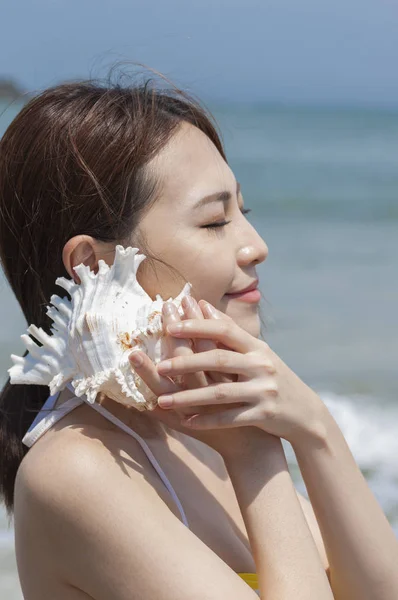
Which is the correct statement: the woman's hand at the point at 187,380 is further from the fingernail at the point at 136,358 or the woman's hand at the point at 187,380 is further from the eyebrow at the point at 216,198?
the eyebrow at the point at 216,198

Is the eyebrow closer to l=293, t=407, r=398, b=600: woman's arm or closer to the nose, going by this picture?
the nose

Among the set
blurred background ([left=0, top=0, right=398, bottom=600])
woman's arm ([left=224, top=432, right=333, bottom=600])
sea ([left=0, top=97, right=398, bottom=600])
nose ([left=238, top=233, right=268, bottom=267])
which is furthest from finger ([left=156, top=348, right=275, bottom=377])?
sea ([left=0, top=97, right=398, bottom=600])

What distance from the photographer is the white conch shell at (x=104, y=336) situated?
2076 millimetres

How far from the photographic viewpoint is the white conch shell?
208 cm

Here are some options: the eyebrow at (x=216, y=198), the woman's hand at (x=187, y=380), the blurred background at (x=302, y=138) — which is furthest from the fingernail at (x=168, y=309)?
the blurred background at (x=302, y=138)

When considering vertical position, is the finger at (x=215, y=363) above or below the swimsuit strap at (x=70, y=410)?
above

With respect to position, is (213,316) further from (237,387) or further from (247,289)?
(247,289)

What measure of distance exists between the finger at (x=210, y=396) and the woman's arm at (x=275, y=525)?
175mm

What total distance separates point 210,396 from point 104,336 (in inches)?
11.4

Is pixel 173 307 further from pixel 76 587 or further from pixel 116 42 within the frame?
pixel 116 42

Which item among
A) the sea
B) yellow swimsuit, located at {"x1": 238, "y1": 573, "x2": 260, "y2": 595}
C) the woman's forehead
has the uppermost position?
the woman's forehead

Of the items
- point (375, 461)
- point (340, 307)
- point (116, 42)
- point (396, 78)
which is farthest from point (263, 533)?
point (396, 78)

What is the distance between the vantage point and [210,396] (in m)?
2.12

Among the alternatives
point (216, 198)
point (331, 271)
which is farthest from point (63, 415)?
point (331, 271)
